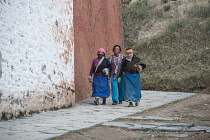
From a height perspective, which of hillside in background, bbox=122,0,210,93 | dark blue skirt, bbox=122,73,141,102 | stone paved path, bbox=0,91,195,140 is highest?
hillside in background, bbox=122,0,210,93

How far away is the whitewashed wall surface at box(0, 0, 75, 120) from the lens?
602cm

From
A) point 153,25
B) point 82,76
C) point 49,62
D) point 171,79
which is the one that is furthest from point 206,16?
point 49,62

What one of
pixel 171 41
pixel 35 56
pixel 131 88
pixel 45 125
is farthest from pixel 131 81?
pixel 171 41

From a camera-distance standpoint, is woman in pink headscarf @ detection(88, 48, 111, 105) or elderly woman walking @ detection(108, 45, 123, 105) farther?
elderly woman walking @ detection(108, 45, 123, 105)

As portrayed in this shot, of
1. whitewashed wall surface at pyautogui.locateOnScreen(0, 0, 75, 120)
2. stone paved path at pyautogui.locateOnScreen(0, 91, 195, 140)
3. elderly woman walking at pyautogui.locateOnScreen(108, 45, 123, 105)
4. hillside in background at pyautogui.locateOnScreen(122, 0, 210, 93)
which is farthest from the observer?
hillside in background at pyautogui.locateOnScreen(122, 0, 210, 93)

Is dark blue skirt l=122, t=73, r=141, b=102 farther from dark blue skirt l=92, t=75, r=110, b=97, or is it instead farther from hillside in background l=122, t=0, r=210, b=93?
hillside in background l=122, t=0, r=210, b=93

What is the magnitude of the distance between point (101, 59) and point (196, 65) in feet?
32.3

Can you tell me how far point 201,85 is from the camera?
14547mm

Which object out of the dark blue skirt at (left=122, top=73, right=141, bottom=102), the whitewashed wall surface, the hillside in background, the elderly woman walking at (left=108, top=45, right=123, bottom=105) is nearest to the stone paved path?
the whitewashed wall surface

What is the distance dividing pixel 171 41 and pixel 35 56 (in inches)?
588

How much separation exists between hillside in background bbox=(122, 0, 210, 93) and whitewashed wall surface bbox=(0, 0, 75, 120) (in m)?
8.02

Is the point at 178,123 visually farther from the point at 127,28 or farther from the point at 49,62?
the point at 127,28

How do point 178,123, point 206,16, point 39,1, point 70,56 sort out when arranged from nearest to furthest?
point 178,123, point 39,1, point 70,56, point 206,16

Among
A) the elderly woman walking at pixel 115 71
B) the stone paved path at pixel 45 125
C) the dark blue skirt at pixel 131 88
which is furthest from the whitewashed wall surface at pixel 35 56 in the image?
the dark blue skirt at pixel 131 88
